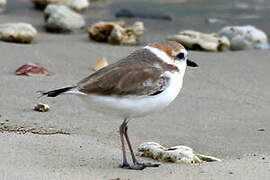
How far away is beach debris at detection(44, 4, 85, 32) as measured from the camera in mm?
9195

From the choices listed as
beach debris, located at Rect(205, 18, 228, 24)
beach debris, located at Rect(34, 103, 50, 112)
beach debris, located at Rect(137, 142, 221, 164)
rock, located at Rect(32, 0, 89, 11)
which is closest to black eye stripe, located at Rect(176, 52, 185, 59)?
beach debris, located at Rect(137, 142, 221, 164)

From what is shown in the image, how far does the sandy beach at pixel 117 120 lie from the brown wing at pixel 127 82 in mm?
548

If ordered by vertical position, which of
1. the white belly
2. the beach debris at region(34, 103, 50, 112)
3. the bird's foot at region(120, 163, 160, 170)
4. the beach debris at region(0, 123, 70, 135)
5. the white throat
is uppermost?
the white throat

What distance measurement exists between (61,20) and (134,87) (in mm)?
5147

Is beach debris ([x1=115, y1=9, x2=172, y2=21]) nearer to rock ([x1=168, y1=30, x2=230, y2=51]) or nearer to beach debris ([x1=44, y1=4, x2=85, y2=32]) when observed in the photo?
beach debris ([x1=44, y1=4, x2=85, y2=32])

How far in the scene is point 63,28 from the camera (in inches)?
364

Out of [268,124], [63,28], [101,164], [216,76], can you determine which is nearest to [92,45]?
[63,28]

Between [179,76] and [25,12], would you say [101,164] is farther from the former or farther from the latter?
[25,12]

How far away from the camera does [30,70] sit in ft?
22.9

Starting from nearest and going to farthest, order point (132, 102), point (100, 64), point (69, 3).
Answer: point (132, 102) < point (100, 64) < point (69, 3)

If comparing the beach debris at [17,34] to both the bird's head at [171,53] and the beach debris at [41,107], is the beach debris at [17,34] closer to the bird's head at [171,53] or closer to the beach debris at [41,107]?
the beach debris at [41,107]

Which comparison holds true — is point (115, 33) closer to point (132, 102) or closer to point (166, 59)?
point (166, 59)

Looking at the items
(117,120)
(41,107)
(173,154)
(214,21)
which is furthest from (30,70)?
(214,21)

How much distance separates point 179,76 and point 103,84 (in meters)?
0.54
